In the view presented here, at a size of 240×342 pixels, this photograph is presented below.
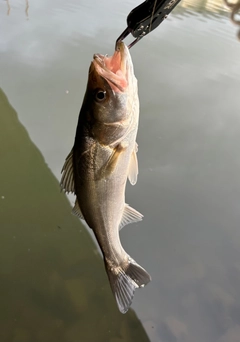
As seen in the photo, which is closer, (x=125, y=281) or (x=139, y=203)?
(x=125, y=281)

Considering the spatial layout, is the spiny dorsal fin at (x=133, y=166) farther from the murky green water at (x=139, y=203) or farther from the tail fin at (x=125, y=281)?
the murky green water at (x=139, y=203)

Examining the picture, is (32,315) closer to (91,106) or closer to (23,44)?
(91,106)

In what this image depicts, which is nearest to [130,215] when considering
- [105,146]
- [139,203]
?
[105,146]

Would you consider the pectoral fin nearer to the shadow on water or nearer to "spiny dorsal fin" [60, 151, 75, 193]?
"spiny dorsal fin" [60, 151, 75, 193]

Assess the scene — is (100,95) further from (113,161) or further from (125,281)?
(125,281)

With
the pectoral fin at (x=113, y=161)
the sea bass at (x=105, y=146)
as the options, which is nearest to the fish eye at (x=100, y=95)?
the sea bass at (x=105, y=146)

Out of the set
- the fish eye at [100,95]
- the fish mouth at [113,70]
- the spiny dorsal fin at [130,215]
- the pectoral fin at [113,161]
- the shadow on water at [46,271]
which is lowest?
the shadow on water at [46,271]

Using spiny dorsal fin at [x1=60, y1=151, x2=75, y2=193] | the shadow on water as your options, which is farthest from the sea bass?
the shadow on water
